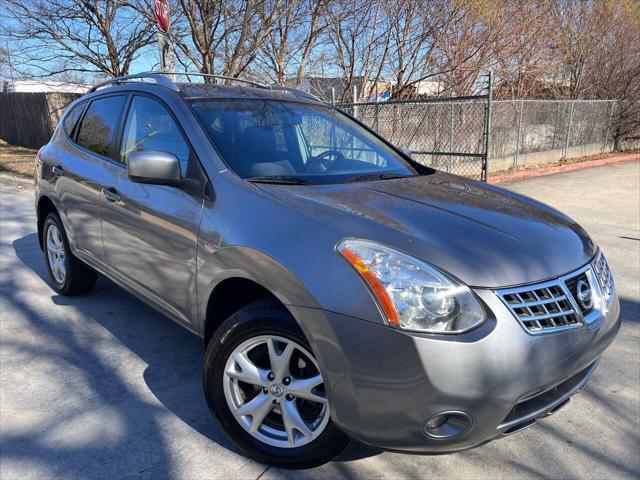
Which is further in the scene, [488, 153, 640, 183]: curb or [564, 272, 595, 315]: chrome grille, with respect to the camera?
[488, 153, 640, 183]: curb

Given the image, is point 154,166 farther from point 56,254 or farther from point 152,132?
point 56,254

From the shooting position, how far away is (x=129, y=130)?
3482 millimetres

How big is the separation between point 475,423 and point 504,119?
11469 mm

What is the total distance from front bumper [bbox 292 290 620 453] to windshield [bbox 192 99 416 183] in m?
1.06

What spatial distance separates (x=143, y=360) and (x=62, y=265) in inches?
60.0

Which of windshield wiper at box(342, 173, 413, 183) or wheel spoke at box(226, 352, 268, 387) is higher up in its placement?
windshield wiper at box(342, 173, 413, 183)

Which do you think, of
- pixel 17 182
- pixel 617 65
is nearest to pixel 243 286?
pixel 17 182

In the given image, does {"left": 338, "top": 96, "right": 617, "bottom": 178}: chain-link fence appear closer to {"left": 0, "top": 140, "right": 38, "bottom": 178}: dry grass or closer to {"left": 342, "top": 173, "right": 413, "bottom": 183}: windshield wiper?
{"left": 342, "top": 173, "right": 413, "bottom": 183}: windshield wiper

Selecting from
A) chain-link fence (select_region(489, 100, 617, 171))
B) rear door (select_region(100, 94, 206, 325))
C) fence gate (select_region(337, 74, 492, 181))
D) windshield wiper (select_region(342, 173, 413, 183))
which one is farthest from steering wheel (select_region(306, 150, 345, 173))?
chain-link fence (select_region(489, 100, 617, 171))

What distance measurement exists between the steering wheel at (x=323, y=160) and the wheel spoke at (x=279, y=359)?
1.15 m

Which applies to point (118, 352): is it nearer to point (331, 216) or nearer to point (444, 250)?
point (331, 216)

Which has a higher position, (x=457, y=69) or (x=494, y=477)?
(x=457, y=69)

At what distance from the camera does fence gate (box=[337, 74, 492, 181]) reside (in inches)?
419

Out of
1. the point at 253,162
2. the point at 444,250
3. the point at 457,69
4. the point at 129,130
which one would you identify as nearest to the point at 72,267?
the point at 129,130
